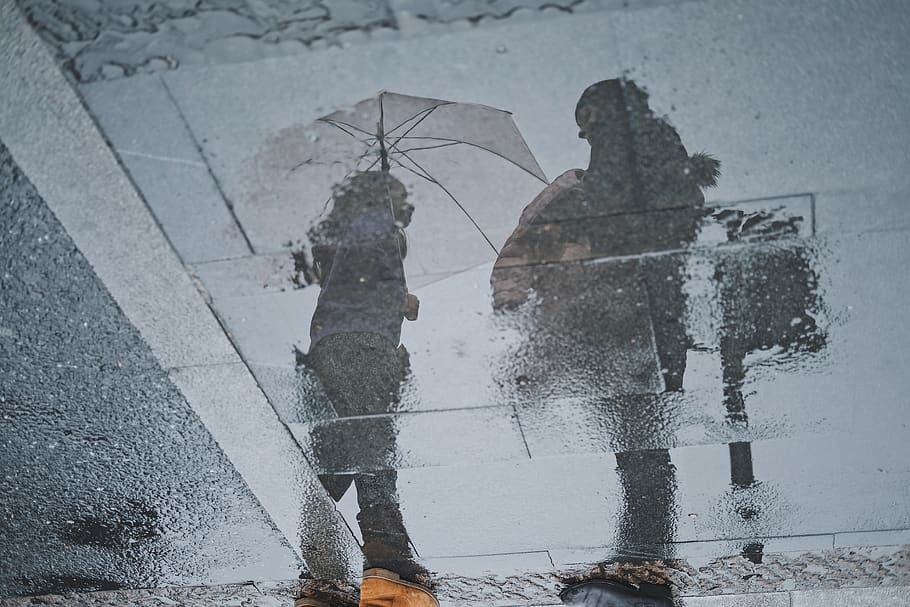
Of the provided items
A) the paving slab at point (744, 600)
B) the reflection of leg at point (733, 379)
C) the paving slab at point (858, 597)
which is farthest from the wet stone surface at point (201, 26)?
the paving slab at point (858, 597)

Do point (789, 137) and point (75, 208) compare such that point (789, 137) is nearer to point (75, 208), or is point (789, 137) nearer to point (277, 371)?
point (277, 371)

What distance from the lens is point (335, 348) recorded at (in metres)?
2.41

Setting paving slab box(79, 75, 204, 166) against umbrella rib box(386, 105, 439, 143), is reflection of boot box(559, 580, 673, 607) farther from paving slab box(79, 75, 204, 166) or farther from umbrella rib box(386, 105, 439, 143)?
paving slab box(79, 75, 204, 166)

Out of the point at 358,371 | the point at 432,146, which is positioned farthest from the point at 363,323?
the point at 432,146

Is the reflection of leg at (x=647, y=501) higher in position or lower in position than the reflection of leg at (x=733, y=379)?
lower

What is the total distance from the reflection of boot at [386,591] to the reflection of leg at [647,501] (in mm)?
1045

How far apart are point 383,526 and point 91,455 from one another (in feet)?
4.43

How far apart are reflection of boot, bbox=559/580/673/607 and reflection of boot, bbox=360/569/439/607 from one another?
0.76 metres

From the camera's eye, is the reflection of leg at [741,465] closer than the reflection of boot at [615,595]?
Yes

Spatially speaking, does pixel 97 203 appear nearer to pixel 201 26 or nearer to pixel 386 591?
pixel 201 26

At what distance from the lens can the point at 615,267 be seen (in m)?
2.19

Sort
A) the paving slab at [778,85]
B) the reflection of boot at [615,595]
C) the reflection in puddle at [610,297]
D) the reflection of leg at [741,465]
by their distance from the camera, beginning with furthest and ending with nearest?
the reflection of boot at [615,595] < the reflection of leg at [741,465] < the reflection in puddle at [610,297] < the paving slab at [778,85]

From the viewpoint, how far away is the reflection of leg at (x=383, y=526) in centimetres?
272

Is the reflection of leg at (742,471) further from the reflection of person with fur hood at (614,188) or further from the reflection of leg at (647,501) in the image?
the reflection of person with fur hood at (614,188)
